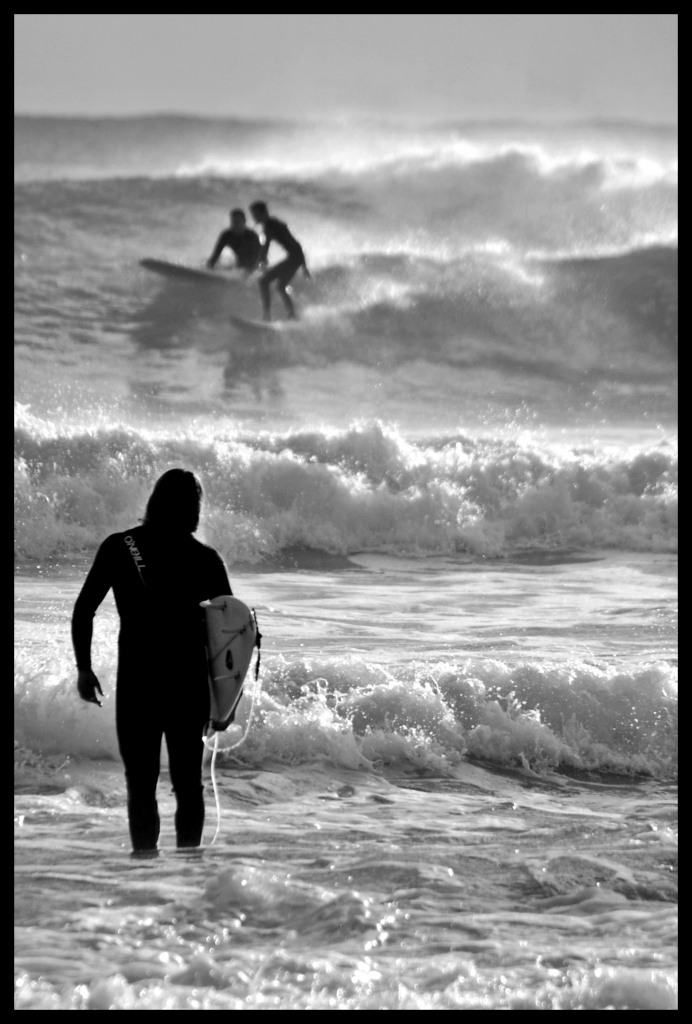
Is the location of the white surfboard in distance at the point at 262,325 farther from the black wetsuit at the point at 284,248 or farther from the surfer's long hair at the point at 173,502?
the surfer's long hair at the point at 173,502

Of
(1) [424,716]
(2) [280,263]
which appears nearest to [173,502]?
(1) [424,716]

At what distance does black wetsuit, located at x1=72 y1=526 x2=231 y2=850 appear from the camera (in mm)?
2273

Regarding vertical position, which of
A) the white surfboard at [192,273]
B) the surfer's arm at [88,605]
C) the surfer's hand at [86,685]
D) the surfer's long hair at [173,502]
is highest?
the white surfboard at [192,273]

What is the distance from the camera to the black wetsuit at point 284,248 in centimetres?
408

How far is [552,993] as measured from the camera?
236 centimetres

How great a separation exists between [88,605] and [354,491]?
7.60 ft

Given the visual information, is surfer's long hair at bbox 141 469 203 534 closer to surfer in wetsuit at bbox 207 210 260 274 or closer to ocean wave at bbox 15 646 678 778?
ocean wave at bbox 15 646 678 778

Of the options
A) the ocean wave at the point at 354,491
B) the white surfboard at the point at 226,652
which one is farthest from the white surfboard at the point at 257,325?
the white surfboard at the point at 226,652

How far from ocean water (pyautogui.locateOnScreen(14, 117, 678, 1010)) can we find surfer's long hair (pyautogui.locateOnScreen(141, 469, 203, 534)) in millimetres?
1213

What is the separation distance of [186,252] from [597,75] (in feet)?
6.08

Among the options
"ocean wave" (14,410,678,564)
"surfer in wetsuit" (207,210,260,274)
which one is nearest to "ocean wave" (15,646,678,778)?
"ocean wave" (14,410,678,564)
